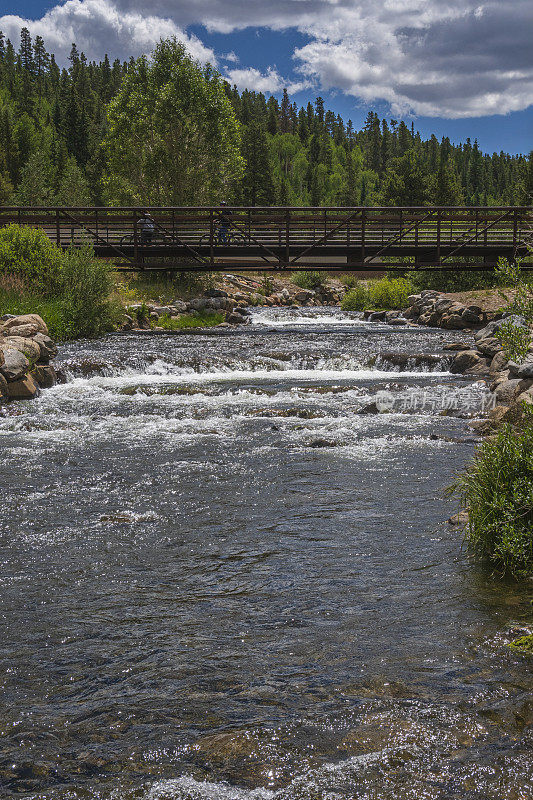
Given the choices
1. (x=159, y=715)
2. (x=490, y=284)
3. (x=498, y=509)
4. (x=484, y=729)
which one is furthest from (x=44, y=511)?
(x=490, y=284)

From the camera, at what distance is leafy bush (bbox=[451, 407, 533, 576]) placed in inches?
266

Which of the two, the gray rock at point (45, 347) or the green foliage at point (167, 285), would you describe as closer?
the gray rock at point (45, 347)

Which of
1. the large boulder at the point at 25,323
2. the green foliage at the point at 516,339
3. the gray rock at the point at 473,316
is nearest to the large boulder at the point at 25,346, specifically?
the large boulder at the point at 25,323

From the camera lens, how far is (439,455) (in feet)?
38.4

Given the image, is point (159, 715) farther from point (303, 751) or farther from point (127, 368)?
point (127, 368)

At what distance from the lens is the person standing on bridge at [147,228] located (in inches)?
1246

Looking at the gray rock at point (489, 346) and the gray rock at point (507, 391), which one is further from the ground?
the gray rock at point (489, 346)

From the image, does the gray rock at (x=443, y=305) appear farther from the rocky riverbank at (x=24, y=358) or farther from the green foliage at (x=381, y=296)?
the rocky riverbank at (x=24, y=358)

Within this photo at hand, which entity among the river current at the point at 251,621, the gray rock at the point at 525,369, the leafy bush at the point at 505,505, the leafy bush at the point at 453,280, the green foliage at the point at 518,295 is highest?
the leafy bush at the point at 453,280

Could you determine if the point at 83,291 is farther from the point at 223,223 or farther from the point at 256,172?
the point at 256,172

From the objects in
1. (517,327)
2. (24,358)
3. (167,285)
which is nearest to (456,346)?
(24,358)

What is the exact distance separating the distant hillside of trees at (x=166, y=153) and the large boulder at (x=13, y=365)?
43.7ft

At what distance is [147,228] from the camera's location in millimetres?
31531

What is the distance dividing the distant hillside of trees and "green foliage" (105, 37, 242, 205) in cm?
8
